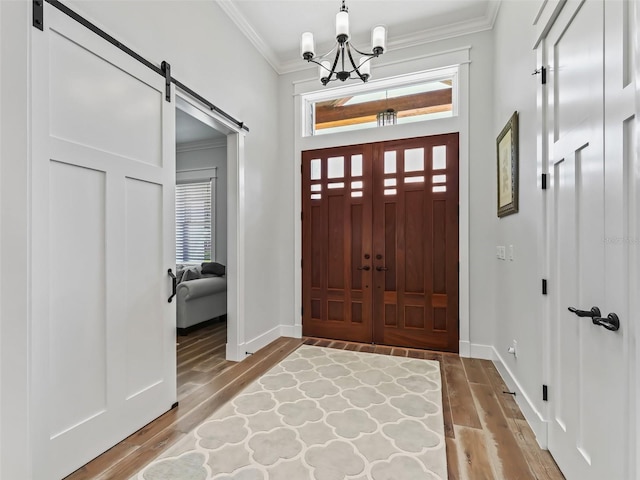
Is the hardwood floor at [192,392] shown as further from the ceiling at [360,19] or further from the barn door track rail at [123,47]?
the ceiling at [360,19]

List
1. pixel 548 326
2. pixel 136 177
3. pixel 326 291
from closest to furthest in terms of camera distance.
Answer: pixel 548 326 → pixel 136 177 → pixel 326 291

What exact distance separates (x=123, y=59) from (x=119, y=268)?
1.29m

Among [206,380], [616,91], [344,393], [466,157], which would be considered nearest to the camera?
[616,91]

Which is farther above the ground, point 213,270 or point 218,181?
point 218,181

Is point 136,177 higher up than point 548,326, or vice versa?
point 136,177

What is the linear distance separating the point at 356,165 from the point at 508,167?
5.47 ft

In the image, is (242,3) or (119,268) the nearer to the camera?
(119,268)

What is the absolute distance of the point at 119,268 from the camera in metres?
1.94

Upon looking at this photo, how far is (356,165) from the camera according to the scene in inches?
151

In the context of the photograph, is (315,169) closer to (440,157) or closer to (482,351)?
(440,157)

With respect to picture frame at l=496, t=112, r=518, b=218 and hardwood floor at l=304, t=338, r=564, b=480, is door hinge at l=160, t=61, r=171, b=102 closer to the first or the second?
picture frame at l=496, t=112, r=518, b=218

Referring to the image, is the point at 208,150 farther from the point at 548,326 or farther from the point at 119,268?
the point at 548,326

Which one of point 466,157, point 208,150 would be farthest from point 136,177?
point 208,150

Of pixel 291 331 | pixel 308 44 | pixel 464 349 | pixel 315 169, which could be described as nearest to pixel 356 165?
pixel 315 169
